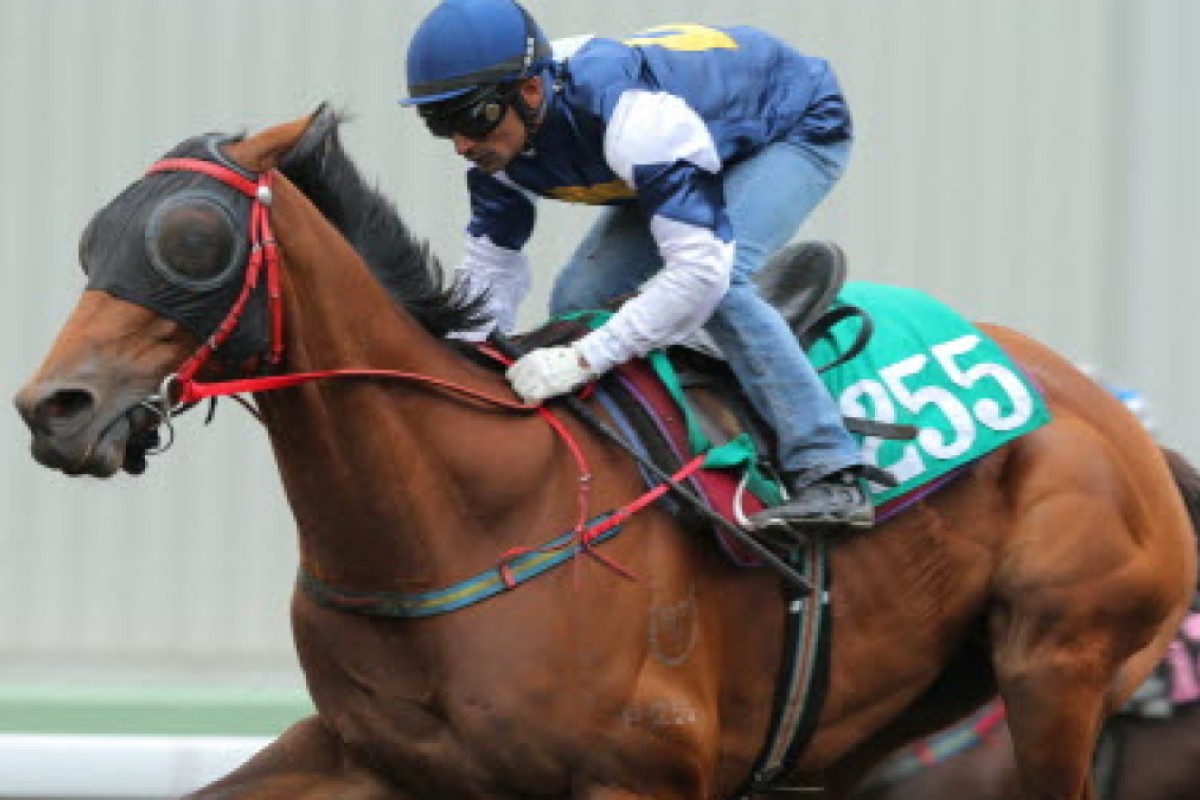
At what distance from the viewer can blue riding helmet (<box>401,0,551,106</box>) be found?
4.44 meters

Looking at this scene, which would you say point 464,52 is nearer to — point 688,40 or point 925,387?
point 688,40

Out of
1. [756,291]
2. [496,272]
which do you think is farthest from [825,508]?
[496,272]

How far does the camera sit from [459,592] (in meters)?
4.44

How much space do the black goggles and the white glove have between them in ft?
1.28

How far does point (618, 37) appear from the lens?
24.1ft

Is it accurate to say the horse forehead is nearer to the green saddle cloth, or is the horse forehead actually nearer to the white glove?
the white glove

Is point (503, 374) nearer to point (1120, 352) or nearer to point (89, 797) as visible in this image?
point (89, 797)

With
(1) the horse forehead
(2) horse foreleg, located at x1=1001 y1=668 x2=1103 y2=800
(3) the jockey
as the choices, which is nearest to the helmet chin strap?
(3) the jockey

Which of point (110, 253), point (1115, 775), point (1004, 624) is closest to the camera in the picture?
point (110, 253)

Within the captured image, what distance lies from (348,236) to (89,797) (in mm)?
2133

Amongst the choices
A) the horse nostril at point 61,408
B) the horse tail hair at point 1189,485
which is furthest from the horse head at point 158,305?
the horse tail hair at point 1189,485

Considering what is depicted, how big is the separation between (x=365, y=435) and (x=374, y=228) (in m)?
0.38

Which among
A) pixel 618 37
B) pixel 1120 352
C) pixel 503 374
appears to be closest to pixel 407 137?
pixel 618 37

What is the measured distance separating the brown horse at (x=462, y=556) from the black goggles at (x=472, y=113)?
17cm
